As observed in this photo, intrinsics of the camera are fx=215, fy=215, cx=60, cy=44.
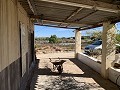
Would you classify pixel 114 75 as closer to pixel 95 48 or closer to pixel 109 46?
pixel 109 46

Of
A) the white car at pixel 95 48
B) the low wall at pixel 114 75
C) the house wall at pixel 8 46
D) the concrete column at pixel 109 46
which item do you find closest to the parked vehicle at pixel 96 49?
the white car at pixel 95 48

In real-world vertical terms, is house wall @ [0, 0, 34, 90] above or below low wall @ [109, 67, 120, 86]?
above

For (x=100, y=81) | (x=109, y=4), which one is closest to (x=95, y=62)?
(x=100, y=81)

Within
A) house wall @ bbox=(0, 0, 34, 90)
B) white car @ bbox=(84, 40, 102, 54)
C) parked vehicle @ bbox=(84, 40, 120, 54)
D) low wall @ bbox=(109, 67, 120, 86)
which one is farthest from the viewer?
white car @ bbox=(84, 40, 102, 54)

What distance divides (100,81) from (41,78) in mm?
2825

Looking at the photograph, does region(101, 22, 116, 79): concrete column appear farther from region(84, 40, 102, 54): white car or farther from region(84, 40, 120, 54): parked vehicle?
region(84, 40, 102, 54): white car

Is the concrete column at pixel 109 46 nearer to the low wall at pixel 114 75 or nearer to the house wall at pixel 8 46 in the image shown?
the low wall at pixel 114 75

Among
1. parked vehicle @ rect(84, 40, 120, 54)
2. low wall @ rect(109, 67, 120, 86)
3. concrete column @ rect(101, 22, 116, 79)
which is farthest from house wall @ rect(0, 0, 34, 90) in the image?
parked vehicle @ rect(84, 40, 120, 54)

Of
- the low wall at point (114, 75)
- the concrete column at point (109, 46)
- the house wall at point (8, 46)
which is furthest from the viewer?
the concrete column at point (109, 46)

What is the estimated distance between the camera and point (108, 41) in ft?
35.5

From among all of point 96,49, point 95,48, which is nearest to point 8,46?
point 96,49

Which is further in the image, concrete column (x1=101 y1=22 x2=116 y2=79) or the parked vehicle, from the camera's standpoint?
the parked vehicle

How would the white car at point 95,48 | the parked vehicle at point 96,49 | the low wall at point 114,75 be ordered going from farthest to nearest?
1. the white car at point 95,48
2. the parked vehicle at point 96,49
3. the low wall at point 114,75

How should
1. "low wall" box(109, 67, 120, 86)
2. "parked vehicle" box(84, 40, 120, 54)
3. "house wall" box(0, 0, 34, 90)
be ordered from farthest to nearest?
1. "parked vehicle" box(84, 40, 120, 54)
2. "low wall" box(109, 67, 120, 86)
3. "house wall" box(0, 0, 34, 90)
